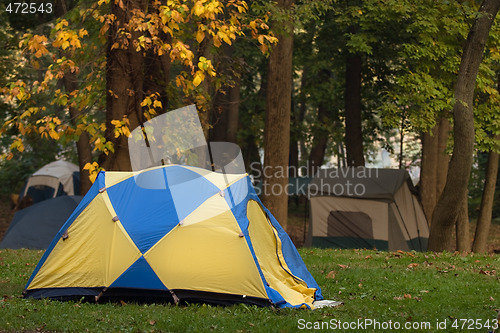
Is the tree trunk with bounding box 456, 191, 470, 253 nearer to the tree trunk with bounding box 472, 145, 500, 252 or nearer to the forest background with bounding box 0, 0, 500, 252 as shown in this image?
the forest background with bounding box 0, 0, 500, 252

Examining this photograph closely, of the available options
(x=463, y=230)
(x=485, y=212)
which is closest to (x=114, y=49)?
(x=463, y=230)

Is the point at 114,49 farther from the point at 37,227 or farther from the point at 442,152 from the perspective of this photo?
the point at 442,152

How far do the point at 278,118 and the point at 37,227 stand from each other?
22.4 ft

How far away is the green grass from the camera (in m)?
6.44

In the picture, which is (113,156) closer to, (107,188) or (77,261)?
(107,188)

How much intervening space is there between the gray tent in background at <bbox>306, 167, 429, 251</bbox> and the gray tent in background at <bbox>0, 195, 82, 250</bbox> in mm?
6795

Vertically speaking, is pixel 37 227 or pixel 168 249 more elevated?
pixel 168 249

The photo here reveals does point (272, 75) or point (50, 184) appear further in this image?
point (50, 184)

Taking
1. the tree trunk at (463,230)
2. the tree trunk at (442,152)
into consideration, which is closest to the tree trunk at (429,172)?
the tree trunk at (442,152)

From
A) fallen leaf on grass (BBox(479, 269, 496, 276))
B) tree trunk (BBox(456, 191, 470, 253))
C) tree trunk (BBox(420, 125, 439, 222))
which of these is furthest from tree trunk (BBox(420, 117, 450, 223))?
fallen leaf on grass (BBox(479, 269, 496, 276))

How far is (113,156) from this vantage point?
32.3ft

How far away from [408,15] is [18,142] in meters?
10.4

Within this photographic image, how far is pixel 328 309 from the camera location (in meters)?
7.33

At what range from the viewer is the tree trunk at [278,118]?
1442 cm
